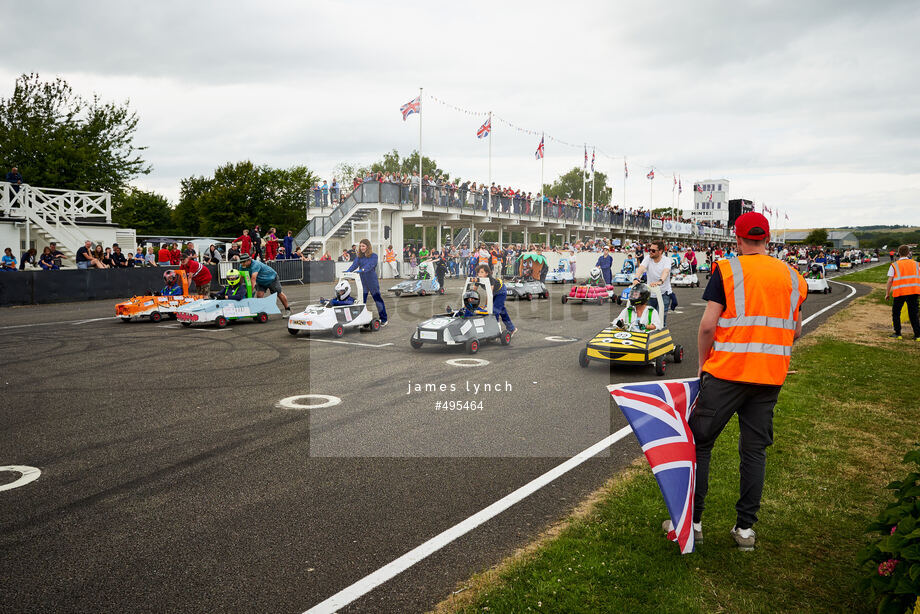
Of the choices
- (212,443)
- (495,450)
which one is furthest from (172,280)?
(495,450)

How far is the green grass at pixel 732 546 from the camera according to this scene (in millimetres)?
3436

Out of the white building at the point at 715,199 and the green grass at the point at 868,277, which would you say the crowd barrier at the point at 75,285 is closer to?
the green grass at the point at 868,277

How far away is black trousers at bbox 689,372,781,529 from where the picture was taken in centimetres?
393

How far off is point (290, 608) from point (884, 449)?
5.68m

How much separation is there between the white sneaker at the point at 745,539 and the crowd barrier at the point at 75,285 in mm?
21614

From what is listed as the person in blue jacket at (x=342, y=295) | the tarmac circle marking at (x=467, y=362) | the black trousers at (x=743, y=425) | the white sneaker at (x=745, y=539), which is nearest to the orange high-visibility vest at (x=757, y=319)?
the black trousers at (x=743, y=425)

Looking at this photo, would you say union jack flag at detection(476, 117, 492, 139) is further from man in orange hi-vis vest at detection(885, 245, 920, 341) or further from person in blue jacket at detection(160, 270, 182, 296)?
man in orange hi-vis vest at detection(885, 245, 920, 341)

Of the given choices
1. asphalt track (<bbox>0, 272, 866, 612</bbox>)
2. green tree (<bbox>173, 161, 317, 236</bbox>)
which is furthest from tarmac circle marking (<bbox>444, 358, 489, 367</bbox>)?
green tree (<bbox>173, 161, 317, 236</bbox>)

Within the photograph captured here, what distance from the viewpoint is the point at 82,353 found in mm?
11109

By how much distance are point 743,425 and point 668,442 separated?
55 cm

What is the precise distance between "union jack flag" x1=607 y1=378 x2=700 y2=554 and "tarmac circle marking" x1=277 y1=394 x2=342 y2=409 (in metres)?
4.60

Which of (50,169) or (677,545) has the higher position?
(50,169)

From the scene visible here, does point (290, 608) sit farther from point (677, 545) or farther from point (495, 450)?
point (495, 450)

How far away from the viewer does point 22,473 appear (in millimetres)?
5320
